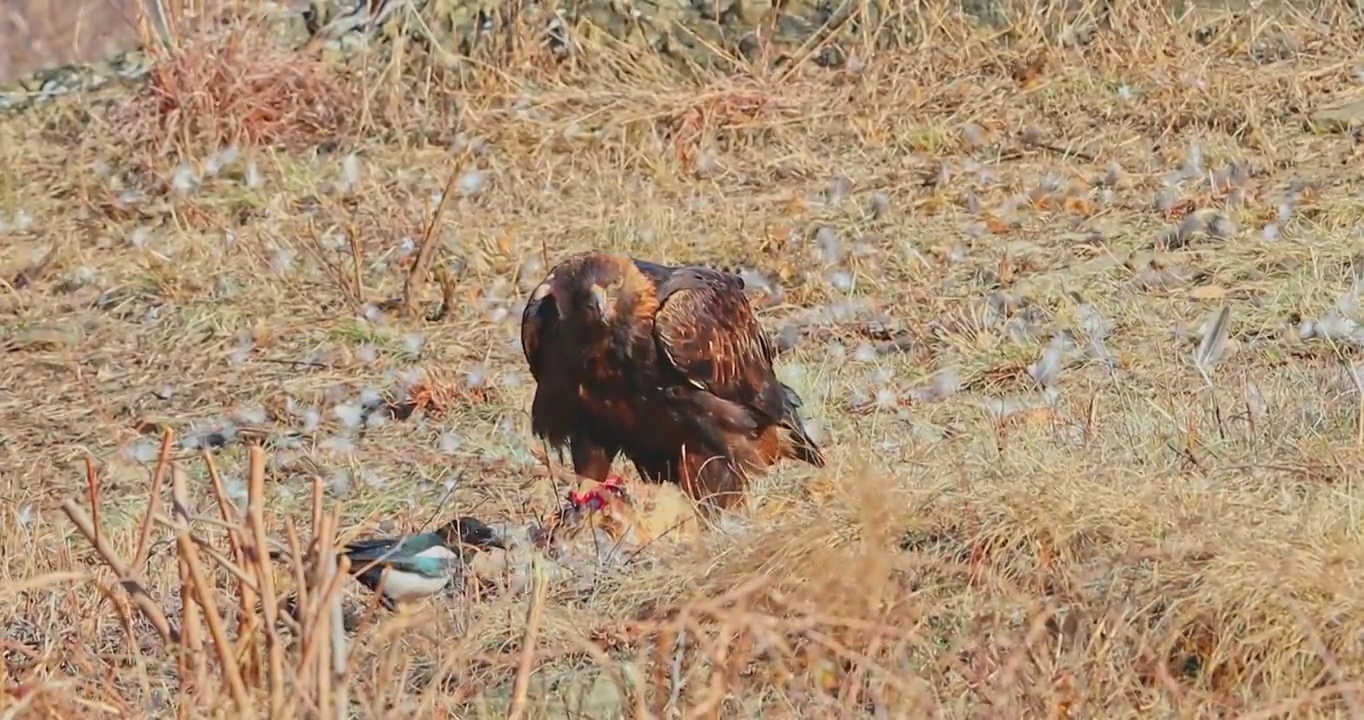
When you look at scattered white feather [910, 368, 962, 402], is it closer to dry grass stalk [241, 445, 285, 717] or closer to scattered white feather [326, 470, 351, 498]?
scattered white feather [326, 470, 351, 498]

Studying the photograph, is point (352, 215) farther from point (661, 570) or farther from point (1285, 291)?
point (661, 570)

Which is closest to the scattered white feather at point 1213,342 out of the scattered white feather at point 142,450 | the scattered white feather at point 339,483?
the scattered white feather at point 339,483

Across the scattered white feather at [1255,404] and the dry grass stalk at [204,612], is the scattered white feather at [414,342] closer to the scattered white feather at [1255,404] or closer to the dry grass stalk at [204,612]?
the scattered white feather at [1255,404]

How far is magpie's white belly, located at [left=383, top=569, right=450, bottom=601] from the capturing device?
4484 millimetres

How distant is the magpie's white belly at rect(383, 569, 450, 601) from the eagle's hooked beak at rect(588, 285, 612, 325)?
1.15m

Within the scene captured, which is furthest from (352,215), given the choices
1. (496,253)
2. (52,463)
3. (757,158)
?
(52,463)

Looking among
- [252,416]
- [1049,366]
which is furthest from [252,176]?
[1049,366]

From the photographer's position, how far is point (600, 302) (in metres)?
5.50

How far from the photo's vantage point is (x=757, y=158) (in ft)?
30.7

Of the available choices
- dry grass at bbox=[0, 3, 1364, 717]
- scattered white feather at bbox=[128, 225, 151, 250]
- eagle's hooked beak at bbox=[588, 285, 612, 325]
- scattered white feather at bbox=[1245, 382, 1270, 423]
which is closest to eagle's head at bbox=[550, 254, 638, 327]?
eagle's hooked beak at bbox=[588, 285, 612, 325]

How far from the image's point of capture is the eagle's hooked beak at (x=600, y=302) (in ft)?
18.0

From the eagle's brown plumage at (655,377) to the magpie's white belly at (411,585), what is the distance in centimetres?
117

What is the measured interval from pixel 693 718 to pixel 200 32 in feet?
23.3

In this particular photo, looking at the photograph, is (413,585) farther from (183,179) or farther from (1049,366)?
(183,179)
